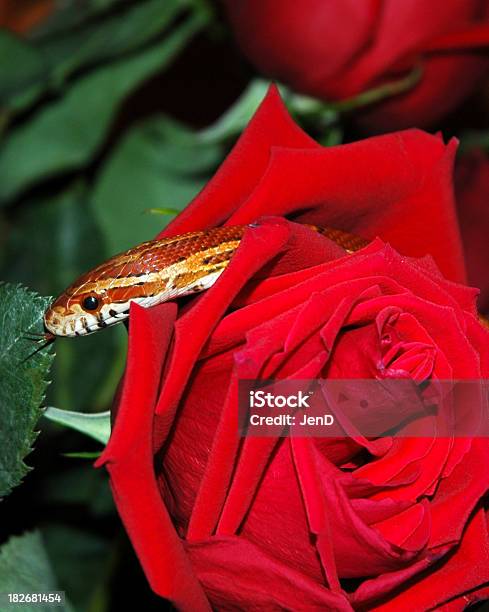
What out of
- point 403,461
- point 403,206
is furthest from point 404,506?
point 403,206

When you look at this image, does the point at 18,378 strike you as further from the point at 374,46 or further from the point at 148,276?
the point at 374,46

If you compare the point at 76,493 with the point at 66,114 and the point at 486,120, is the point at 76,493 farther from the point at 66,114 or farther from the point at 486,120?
the point at 486,120

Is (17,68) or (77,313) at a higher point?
(17,68)

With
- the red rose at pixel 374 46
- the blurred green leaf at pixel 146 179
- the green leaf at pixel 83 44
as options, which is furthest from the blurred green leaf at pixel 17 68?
the red rose at pixel 374 46

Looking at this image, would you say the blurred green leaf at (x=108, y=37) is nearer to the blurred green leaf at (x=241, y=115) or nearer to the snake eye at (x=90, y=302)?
the blurred green leaf at (x=241, y=115)

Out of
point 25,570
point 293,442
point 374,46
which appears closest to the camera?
point 293,442

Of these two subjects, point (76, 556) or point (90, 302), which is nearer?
point (90, 302)

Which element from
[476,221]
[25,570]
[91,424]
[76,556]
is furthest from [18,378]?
[76,556]
